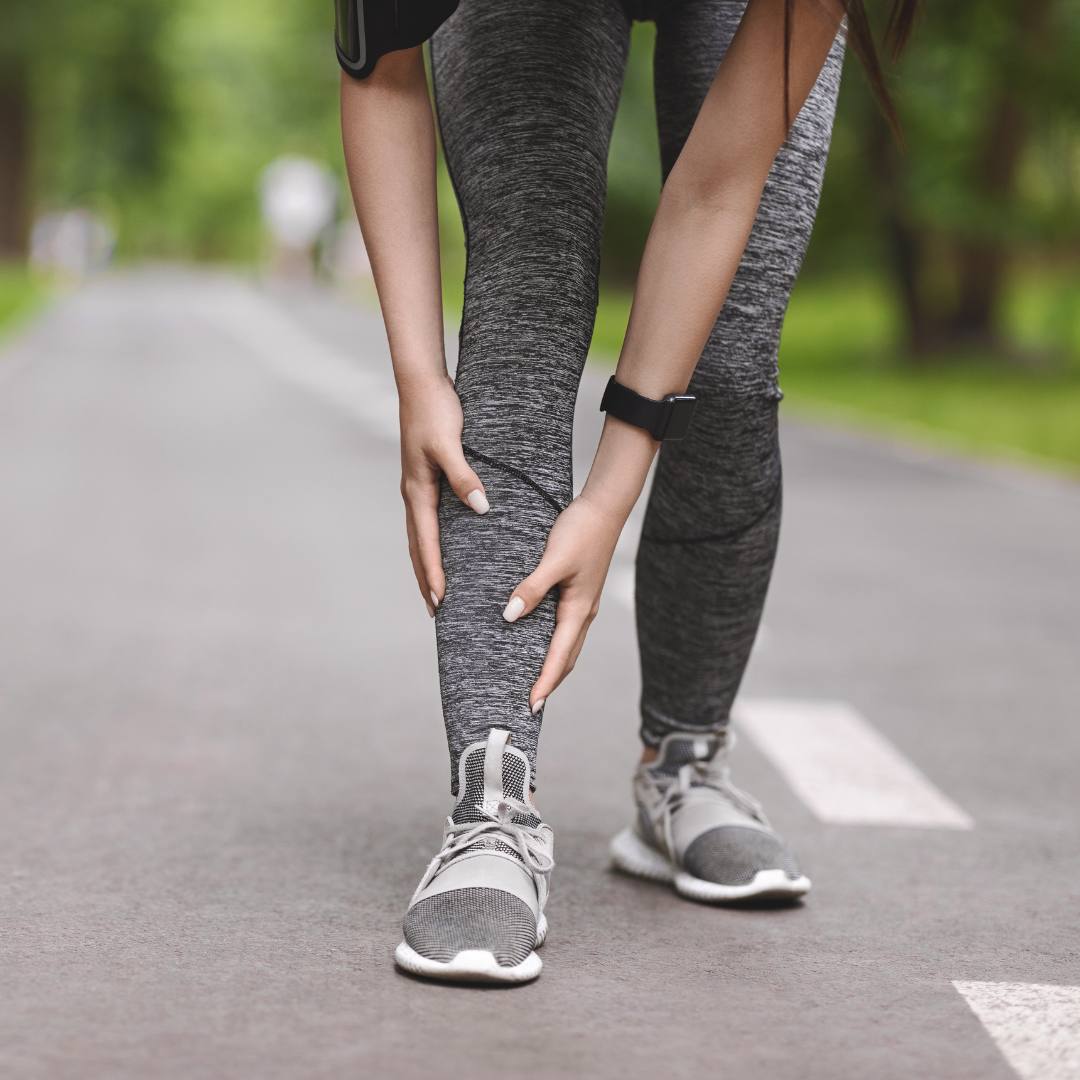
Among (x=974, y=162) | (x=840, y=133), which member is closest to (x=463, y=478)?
(x=840, y=133)

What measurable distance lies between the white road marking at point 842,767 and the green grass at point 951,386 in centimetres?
650

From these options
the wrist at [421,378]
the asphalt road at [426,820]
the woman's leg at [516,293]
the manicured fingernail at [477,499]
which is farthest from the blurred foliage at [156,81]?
the manicured fingernail at [477,499]

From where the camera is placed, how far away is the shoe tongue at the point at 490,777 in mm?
2408

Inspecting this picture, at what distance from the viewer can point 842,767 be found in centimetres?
380

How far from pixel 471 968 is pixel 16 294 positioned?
102 ft

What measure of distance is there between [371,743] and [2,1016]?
1.72 meters

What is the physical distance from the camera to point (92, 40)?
4350 cm

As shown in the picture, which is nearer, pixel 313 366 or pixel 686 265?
pixel 686 265

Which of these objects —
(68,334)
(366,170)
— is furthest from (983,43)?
(366,170)

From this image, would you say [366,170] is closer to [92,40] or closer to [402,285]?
[402,285]

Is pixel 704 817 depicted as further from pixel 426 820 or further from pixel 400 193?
pixel 400 193

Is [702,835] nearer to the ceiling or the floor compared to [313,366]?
nearer to the ceiling

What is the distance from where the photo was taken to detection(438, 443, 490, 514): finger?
7.86ft

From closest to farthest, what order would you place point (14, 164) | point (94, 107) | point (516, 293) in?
point (516, 293), point (14, 164), point (94, 107)
